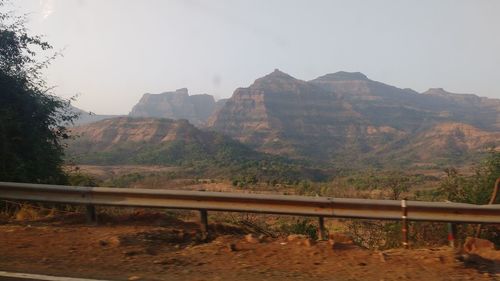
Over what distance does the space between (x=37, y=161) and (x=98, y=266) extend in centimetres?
702

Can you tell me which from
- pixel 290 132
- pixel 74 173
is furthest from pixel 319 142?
pixel 74 173

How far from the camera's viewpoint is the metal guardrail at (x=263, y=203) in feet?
20.5

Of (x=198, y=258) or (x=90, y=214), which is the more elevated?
(x=90, y=214)

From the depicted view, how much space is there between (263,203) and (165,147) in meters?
84.2

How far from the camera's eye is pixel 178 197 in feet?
22.6

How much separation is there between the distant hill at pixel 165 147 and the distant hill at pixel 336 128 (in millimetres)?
33687

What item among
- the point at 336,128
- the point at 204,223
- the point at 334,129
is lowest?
the point at 204,223

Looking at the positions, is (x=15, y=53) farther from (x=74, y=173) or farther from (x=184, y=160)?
(x=184, y=160)

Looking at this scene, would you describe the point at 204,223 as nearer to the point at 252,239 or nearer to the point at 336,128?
the point at 252,239

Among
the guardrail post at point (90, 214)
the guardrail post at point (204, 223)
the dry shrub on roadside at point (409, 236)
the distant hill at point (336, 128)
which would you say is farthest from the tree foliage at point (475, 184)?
the distant hill at point (336, 128)

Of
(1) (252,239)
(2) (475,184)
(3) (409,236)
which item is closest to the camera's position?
(1) (252,239)

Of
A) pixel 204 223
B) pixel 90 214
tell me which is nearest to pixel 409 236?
pixel 204 223

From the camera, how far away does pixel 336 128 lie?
16588 centimetres

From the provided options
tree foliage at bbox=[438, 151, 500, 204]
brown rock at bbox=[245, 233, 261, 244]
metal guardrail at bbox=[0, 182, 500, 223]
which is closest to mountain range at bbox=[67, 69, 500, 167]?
tree foliage at bbox=[438, 151, 500, 204]
